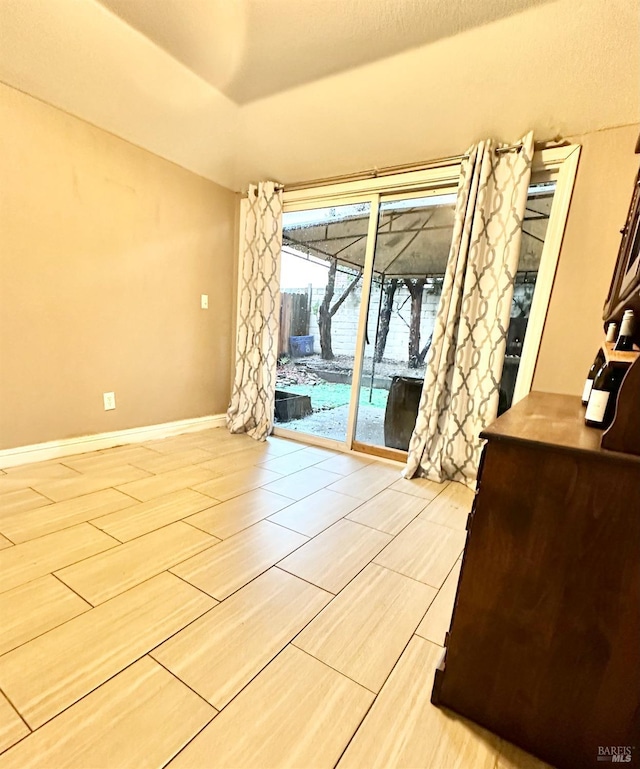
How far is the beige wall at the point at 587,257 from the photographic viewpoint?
1.79 m

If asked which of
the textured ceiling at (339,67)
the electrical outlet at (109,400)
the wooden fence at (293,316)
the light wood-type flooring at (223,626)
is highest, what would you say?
the textured ceiling at (339,67)

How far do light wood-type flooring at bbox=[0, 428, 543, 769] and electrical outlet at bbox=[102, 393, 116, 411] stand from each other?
0.54 m

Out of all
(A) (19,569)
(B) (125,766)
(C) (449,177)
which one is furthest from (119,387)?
(C) (449,177)

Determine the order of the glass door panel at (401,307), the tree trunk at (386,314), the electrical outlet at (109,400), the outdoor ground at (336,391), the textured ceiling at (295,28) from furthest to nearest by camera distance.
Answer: the outdoor ground at (336,391), the tree trunk at (386,314), the glass door panel at (401,307), the electrical outlet at (109,400), the textured ceiling at (295,28)

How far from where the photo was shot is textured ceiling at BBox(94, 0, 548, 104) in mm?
1452

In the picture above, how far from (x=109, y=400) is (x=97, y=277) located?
2.74 feet

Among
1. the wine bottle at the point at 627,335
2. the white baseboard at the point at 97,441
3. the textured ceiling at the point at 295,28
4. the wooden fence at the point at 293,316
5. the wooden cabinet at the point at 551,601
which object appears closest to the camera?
the wooden cabinet at the point at 551,601

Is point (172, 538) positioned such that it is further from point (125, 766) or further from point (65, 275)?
point (65, 275)

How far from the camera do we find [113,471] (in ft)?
7.02

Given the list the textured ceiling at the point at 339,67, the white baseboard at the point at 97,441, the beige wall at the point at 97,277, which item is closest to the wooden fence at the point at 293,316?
the beige wall at the point at 97,277

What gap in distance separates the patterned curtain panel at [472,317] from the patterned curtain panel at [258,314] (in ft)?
4.39

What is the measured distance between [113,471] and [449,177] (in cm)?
280

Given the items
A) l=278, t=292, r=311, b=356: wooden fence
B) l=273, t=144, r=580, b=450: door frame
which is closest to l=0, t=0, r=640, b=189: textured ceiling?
l=273, t=144, r=580, b=450: door frame

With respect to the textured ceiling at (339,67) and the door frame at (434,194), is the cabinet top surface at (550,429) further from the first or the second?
the textured ceiling at (339,67)
